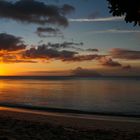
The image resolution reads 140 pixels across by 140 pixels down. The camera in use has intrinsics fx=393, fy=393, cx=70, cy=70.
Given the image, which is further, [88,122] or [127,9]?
[88,122]

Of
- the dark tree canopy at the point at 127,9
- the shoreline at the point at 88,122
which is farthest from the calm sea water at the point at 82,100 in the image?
the dark tree canopy at the point at 127,9

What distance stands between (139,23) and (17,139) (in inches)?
254

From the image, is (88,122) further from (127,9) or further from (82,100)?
(82,100)

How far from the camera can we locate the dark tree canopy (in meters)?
14.2

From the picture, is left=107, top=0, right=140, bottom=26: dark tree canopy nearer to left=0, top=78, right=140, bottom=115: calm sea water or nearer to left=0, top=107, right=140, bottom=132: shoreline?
left=0, top=107, right=140, bottom=132: shoreline

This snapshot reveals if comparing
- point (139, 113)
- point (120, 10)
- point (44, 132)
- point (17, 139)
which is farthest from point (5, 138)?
point (139, 113)

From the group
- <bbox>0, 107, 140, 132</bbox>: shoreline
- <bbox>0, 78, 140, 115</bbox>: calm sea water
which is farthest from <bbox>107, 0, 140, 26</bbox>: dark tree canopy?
<bbox>0, 78, 140, 115</bbox>: calm sea water

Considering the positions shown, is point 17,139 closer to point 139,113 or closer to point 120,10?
point 120,10

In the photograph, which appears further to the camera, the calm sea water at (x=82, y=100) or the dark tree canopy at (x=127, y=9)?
the calm sea water at (x=82, y=100)

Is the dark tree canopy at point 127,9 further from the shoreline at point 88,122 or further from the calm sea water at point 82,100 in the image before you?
the calm sea water at point 82,100

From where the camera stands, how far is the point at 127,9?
1449cm

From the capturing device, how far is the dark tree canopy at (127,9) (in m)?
14.2

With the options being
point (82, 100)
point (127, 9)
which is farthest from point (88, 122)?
point (82, 100)

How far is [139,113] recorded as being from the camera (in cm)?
3962
